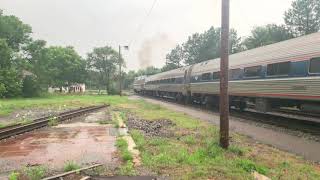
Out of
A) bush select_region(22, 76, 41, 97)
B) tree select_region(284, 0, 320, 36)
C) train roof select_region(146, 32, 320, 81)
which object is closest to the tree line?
bush select_region(22, 76, 41, 97)

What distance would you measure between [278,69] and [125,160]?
1123 cm

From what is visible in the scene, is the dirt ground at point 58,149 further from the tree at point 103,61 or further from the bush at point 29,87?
the tree at point 103,61

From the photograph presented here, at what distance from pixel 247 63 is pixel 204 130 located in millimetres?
7792

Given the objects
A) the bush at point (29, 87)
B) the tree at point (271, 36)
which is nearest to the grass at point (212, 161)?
the bush at point (29, 87)

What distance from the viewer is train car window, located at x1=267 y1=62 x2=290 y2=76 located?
61.5 ft

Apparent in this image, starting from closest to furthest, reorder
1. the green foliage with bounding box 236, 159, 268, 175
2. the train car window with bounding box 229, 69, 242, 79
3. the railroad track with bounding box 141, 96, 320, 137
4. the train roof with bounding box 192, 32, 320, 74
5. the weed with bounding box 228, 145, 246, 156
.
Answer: the green foliage with bounding box 236, 159, 268, 175 → the weed with bounding box 228, 145, 246, 156 → the railroad track with bounding box 141, 96, 320, 137 → the train roof with bounding box 192, 32, 320, 74 → the train car window with bounding box 229, 69, 242, 79

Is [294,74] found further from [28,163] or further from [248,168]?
[28,163]

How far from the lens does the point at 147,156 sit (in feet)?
34.7

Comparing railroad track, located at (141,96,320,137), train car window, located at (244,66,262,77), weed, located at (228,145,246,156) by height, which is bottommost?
weed, located at (228,145,246,156)

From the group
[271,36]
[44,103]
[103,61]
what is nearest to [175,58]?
[103,61]

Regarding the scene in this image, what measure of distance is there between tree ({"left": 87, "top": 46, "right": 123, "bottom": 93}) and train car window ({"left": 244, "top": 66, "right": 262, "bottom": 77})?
88.2 metres

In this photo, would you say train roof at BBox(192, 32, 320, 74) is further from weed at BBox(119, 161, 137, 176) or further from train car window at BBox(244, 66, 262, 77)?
weed at BBox(119, 161, 137, 176)

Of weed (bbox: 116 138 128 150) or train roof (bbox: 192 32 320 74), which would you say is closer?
weed (bbox: 116 138 128 150)

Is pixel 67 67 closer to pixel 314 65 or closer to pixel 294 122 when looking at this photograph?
pixel 294 122
